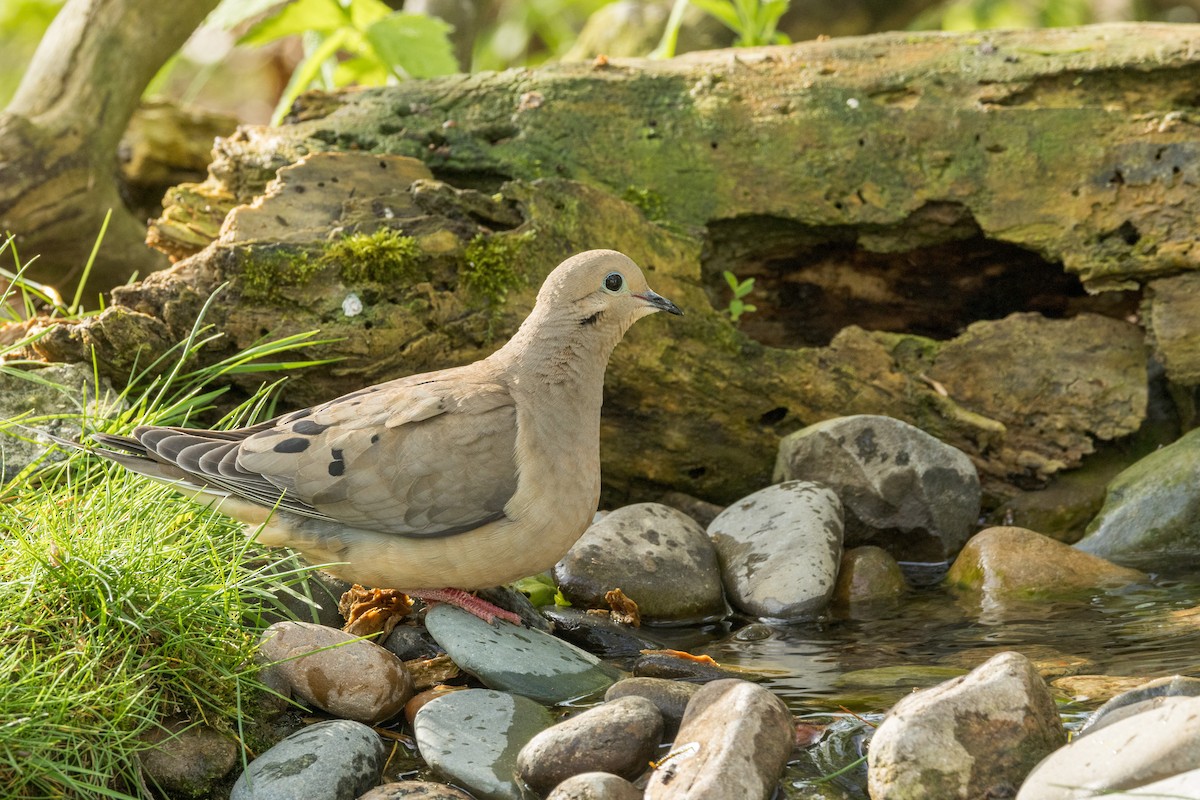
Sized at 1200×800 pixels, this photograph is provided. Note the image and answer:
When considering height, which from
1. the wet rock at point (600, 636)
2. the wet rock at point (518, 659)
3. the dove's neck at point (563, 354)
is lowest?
the wet rock at point (600, 636)

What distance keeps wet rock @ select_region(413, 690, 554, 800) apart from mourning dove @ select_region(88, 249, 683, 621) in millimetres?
549

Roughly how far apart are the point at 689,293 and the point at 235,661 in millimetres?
3063

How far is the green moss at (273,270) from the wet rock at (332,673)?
1844mm

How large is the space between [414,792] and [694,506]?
9.42 feet

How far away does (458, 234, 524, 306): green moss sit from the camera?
5543 mm

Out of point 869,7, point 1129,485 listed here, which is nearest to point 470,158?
point 1129,485

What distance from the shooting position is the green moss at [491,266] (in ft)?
18.2

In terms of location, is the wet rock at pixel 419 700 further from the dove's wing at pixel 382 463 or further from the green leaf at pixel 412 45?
the green leaf at pixel 412 45

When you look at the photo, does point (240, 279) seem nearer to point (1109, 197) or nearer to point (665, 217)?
point (665, 217)

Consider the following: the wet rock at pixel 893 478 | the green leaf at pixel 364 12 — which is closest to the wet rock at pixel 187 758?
the wet rock at pixel 893 478

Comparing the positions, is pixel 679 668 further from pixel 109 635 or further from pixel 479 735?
pixel 109 635

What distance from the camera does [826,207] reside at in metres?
6.14

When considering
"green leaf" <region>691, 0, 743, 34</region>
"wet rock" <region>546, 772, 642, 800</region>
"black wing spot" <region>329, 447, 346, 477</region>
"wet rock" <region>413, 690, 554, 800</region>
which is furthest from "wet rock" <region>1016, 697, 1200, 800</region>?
"green leaf" <region>691, 0, 743, 34</region>

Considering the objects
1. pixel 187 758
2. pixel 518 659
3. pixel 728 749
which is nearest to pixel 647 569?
pixel 518 659
